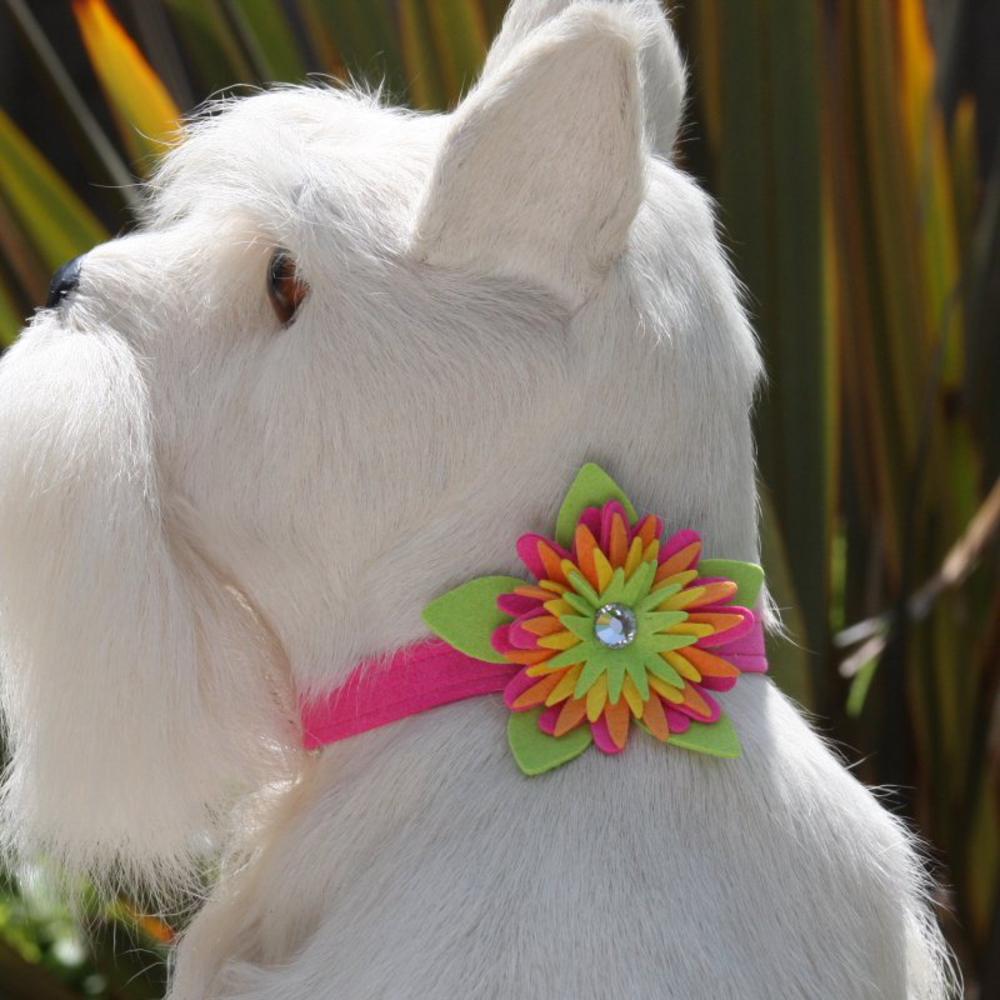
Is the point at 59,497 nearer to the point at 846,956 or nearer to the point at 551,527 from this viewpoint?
the point at 551,527

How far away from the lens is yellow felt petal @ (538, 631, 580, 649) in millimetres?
656

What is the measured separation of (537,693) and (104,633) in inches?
8.4

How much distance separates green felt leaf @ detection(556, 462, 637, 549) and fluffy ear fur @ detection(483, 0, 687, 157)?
0.77 feet

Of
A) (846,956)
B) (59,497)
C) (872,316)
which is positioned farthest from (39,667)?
(872,316)

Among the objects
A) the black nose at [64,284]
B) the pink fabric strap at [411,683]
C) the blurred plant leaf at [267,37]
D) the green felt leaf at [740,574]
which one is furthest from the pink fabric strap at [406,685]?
the blurred plant leaf at [267,37]

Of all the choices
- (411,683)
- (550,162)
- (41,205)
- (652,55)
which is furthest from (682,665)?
(41,205)

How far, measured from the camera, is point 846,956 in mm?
664

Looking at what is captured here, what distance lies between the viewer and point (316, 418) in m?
0.67

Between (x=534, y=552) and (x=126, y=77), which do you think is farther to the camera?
(x=126, y=77)

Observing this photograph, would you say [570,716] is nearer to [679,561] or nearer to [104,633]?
[679,561]

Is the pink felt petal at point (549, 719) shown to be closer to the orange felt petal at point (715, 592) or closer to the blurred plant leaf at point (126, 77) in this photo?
the orange felt petal at point (715, 592)

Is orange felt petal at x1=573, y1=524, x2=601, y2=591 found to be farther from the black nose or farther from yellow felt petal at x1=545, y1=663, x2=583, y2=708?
the black nose

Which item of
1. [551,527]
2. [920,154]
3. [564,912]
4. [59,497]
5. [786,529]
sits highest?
[59,497]

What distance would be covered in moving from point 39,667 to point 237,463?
0.46 feet
